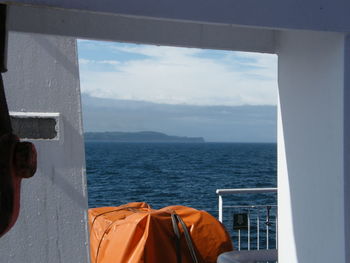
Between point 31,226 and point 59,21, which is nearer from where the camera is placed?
point 59,21

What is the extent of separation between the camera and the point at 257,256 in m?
2.76

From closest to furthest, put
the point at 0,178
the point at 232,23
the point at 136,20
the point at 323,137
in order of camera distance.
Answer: the point at 0,178 < the point at 232,23 < the point at 323,137 < the point at 136,20

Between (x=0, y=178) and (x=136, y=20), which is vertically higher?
(x=136, y=20)

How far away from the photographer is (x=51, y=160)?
10.1 ft

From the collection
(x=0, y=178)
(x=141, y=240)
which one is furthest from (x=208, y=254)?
(x=0, y=178)

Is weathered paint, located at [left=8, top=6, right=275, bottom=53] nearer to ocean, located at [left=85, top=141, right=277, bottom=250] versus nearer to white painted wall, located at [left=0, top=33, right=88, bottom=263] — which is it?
white painted wall, located at [left=0, top=33, right=88, bottom=263]

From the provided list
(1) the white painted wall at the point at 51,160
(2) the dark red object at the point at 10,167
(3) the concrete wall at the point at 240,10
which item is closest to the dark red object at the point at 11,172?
(2) the dark red object at the point at 10,167

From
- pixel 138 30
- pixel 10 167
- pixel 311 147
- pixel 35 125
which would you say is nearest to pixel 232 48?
pixel 138 30

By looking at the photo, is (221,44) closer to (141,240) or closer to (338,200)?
(338,200)

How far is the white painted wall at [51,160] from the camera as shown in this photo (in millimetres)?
3035

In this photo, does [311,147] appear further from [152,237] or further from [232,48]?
[152,237]

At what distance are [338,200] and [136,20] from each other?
3.62 ft

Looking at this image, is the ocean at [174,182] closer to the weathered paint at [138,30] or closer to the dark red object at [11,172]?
the weathered paint at [138,30]

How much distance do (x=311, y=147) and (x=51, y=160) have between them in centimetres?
152
